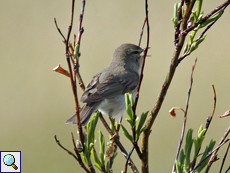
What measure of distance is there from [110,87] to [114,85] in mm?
78

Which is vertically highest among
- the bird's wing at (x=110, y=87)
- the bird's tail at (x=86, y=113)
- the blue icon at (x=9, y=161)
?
the bird's wing at (x=110, y=87)

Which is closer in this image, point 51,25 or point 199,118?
point 199,118

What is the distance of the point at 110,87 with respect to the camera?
306 cm

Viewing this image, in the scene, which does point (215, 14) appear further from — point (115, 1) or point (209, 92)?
point (115, 1)

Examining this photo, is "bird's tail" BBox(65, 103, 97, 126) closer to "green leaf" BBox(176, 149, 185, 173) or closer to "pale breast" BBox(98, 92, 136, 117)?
"pale breast" BBox(98, 92, 136, 117)

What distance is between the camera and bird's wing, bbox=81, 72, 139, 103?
286cm

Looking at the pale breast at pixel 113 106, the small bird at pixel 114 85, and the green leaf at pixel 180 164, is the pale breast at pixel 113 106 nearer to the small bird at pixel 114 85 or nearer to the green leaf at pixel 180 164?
the small bird at pixel 114 85

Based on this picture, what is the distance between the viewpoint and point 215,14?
1227 millimetres

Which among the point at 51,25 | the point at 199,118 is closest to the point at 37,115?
the point at 51,25

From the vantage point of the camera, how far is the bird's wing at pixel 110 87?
2.86 meters

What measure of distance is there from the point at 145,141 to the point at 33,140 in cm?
543

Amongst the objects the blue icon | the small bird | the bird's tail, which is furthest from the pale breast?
the blue icon

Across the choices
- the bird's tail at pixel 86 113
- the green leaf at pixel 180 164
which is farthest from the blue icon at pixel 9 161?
the green leaf at pixel 180 164

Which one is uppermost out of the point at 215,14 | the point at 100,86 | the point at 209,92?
the point at 209,92
